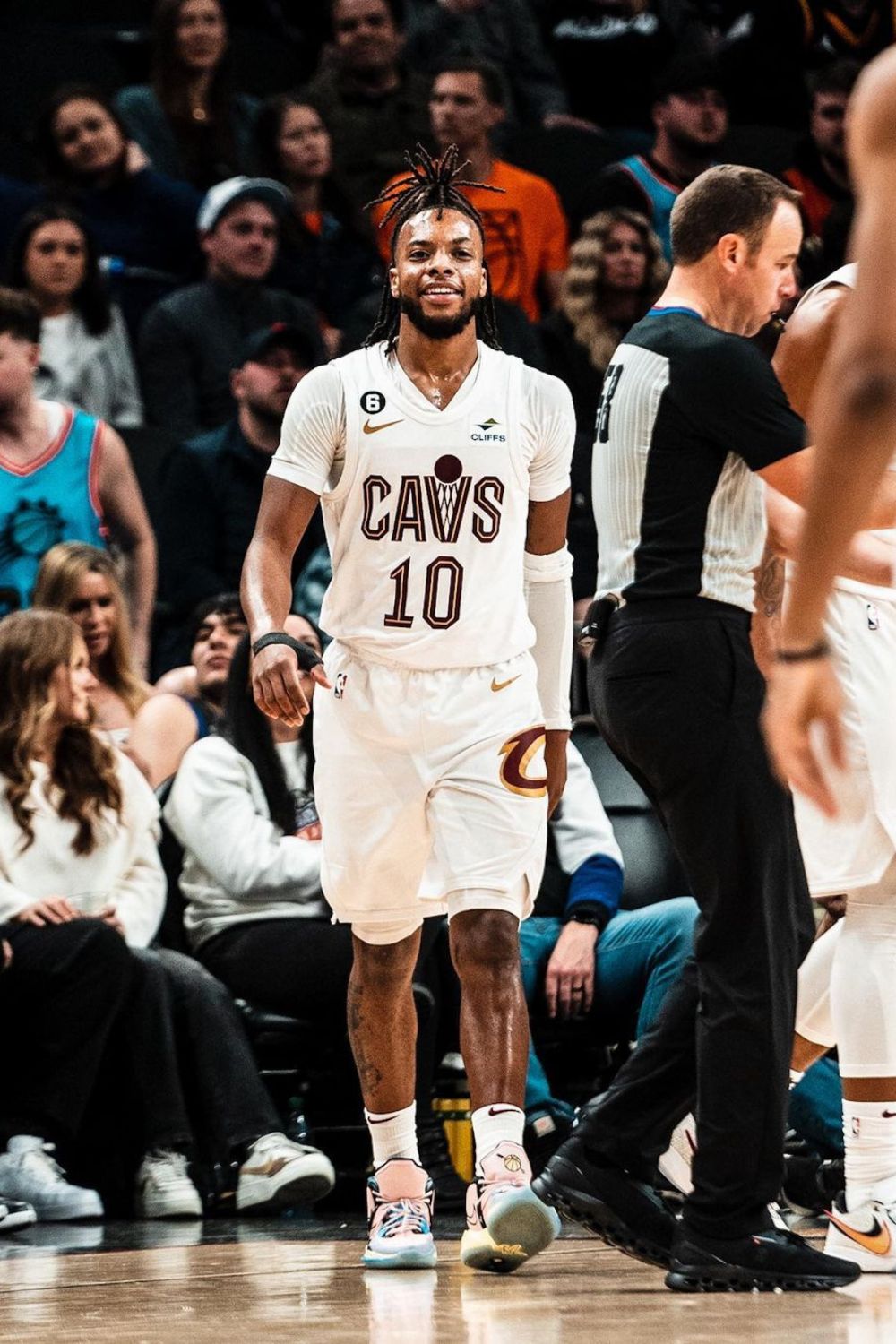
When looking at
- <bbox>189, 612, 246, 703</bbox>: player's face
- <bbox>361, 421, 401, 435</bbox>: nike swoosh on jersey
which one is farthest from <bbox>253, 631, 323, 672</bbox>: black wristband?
<bbox>189, 612, 246, 703</bbox>: player's face

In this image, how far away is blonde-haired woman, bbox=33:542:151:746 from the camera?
22.3 feet

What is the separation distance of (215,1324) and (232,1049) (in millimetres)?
2314

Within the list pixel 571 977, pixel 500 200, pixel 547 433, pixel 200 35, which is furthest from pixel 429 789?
pixel 200 35

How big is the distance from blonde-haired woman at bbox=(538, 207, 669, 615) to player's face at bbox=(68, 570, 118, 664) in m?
2.35

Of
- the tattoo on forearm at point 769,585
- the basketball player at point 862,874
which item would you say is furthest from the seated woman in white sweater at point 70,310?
the basketball player at point 862,874

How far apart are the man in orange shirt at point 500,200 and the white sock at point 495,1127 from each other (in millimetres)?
5617

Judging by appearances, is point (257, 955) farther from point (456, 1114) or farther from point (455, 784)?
point (455, 784)

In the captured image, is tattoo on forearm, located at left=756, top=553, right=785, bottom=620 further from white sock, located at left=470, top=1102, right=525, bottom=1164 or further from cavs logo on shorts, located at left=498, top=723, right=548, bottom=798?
white sock, located at left=470, top=1102, right=525, bottom=1164

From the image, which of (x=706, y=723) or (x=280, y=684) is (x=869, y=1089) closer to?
(x=706, y=723)

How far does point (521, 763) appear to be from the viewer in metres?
4.53

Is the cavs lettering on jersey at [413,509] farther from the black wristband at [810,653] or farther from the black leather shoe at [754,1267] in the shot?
the black wristband at [810,653]

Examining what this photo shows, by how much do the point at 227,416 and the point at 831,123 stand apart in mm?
3359

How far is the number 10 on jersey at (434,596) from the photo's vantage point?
14.9 feet

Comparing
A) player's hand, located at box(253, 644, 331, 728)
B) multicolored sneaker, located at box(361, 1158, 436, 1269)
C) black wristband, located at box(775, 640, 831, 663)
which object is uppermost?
black wristband, located at box(775, 640, 831, 663)
